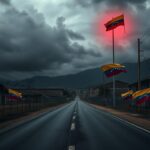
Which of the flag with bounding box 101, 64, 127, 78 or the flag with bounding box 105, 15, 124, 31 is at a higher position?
the flag with bounding box 105, 15, 124, 31

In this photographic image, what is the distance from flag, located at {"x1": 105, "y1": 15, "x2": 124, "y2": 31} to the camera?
200 ft

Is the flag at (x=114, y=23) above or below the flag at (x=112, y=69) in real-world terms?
above

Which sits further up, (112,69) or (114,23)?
(114,23)

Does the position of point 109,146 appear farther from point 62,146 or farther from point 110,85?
point 110,85

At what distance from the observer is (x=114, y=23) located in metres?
62.1

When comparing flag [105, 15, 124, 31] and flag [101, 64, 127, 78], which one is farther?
flag [105, 15, 124, 31]

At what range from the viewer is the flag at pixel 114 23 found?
60.9 meters

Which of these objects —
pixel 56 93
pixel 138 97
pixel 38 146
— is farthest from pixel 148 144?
pixel 56 93

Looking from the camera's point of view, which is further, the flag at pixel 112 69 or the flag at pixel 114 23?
the flag at pixel 114 23

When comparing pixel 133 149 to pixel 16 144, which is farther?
pixel 16 144

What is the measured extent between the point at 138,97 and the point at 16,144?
2552cm

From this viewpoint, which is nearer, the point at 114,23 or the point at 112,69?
the point at 112,69

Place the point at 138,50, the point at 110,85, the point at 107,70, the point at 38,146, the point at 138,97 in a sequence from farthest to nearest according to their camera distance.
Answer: the point at 110,85
the point at 107,70
the point at 138,50
the point at 138,97
the point at 38,146

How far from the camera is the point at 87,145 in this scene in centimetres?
1127
